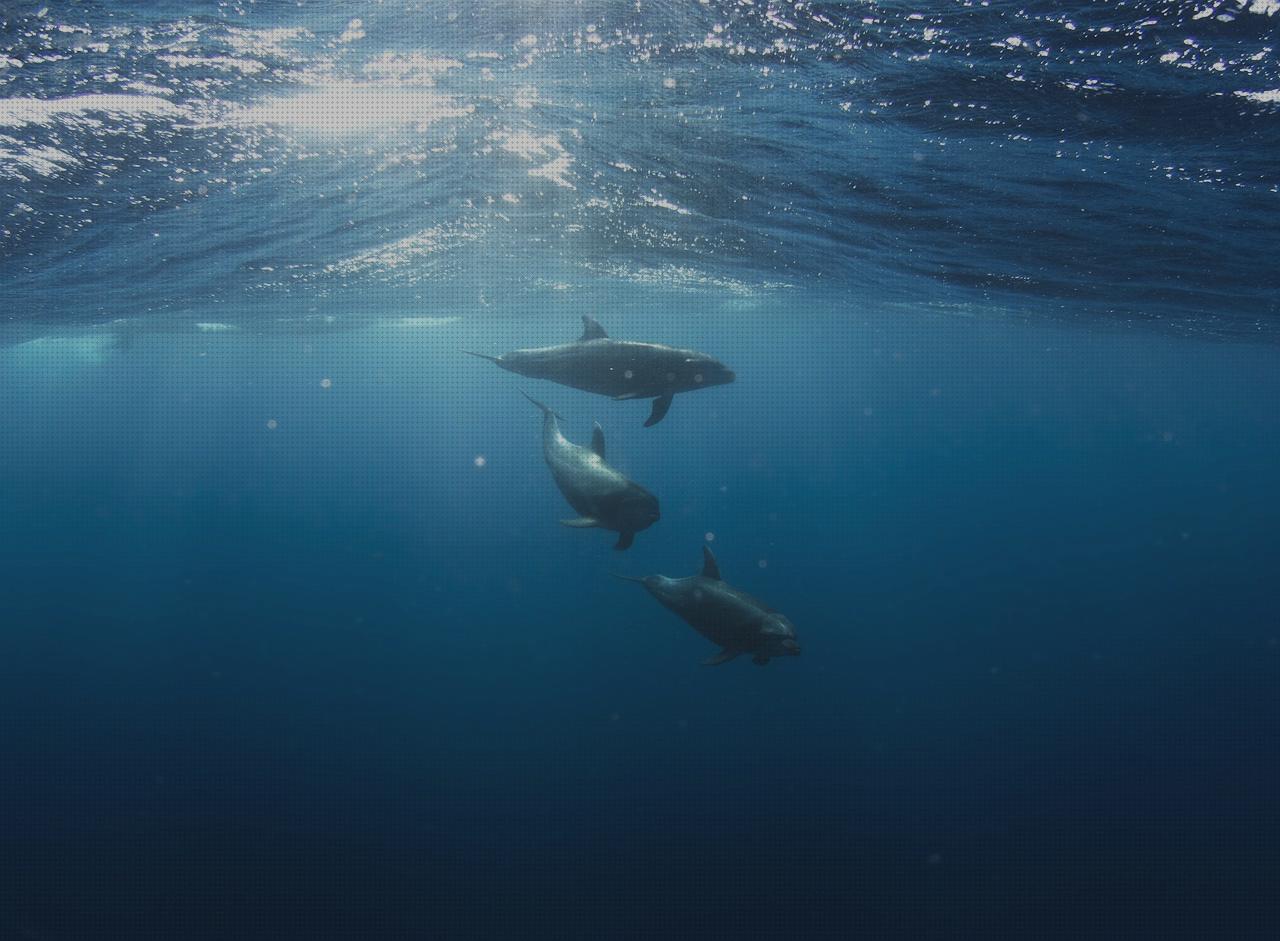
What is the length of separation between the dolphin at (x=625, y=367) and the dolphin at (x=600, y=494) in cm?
51

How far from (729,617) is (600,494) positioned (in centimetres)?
182

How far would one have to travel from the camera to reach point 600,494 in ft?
18.5

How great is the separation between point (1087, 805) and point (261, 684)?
1021 inches

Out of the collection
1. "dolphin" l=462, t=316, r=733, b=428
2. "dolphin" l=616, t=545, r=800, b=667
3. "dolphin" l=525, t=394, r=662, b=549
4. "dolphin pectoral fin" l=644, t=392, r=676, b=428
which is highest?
"dolphin" l=462, t=316, r=733, b=428

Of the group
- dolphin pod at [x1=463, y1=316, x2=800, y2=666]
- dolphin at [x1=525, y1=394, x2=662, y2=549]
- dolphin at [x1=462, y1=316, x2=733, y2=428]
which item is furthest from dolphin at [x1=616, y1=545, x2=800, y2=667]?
dolphin at [x1=462, y1=316, x2=733, y2=428]

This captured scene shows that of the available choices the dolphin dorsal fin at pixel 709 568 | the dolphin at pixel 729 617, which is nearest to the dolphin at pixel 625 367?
the dolphin dorsal fin at pixel 709 568

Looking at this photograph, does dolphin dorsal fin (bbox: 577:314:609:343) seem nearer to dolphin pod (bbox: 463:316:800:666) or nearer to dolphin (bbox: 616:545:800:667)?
dolphin pod (bbox: 463:316:800:666)

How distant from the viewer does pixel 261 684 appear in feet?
78.4

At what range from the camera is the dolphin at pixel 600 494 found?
5594 mm

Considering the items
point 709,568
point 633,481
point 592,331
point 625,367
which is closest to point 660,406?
point 625,367

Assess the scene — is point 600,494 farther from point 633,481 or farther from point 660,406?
point 660,406

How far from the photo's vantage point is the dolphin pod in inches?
227

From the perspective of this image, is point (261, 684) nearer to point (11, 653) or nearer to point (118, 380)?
point (11, 653)

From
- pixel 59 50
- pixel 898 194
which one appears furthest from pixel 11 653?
pixel 898 194
